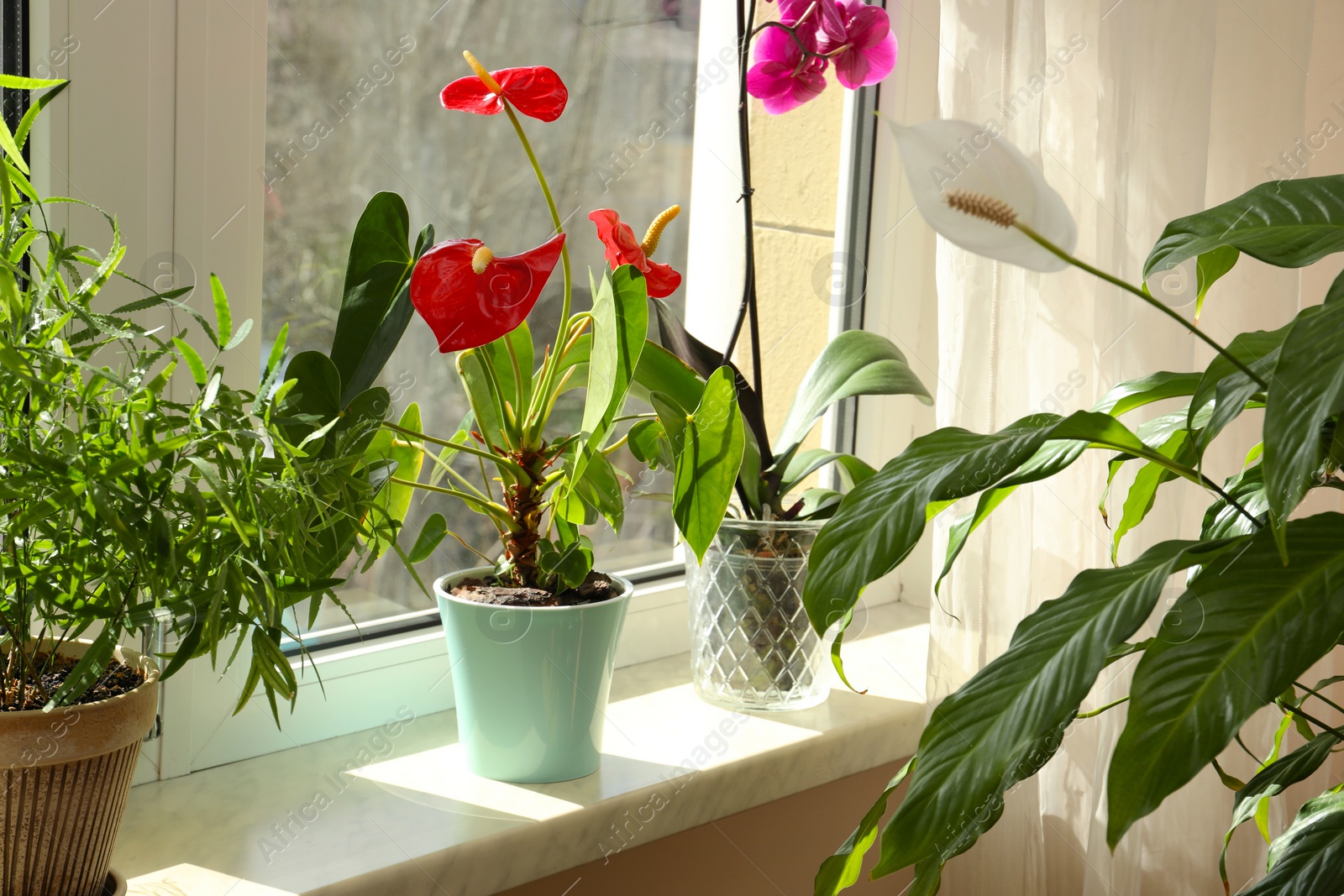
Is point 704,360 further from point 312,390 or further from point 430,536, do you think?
point 312,390

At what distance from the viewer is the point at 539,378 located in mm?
945

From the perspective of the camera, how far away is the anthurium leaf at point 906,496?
57 cm

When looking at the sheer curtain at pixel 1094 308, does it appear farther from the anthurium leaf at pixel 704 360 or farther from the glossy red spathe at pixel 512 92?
the glossy red spathe at pixel 512 92

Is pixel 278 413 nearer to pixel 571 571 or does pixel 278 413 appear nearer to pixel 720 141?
pixel 571 571

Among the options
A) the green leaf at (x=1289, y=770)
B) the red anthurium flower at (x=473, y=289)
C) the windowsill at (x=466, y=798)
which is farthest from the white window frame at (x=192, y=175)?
the green leaf at (x=1289, y=770)

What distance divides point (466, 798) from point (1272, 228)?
2.54 ft

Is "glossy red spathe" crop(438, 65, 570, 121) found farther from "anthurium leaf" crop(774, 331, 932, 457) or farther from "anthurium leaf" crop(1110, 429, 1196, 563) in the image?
"anthurium leaf" crop(1110, 429, 1196, 563)

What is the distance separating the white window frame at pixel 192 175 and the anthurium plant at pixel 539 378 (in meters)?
0.19

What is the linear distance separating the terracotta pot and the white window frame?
0.12 metres

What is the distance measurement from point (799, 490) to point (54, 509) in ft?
3.48

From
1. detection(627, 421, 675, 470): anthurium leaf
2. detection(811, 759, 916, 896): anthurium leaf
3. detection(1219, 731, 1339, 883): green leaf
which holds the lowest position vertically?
detection(811, 759, 916, 896): anthurium leaf

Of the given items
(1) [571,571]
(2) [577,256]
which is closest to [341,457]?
(1) [571,571]

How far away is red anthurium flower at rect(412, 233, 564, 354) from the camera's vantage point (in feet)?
2.43

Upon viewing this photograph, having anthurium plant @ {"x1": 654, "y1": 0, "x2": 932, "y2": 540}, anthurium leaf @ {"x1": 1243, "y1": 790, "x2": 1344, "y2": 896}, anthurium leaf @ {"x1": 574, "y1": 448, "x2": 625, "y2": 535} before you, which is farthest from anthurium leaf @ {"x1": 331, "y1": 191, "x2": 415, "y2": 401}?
anthurium leaf @ {"x1": 1243, "y1": 790, "x2": 1344, "y2": 896}
